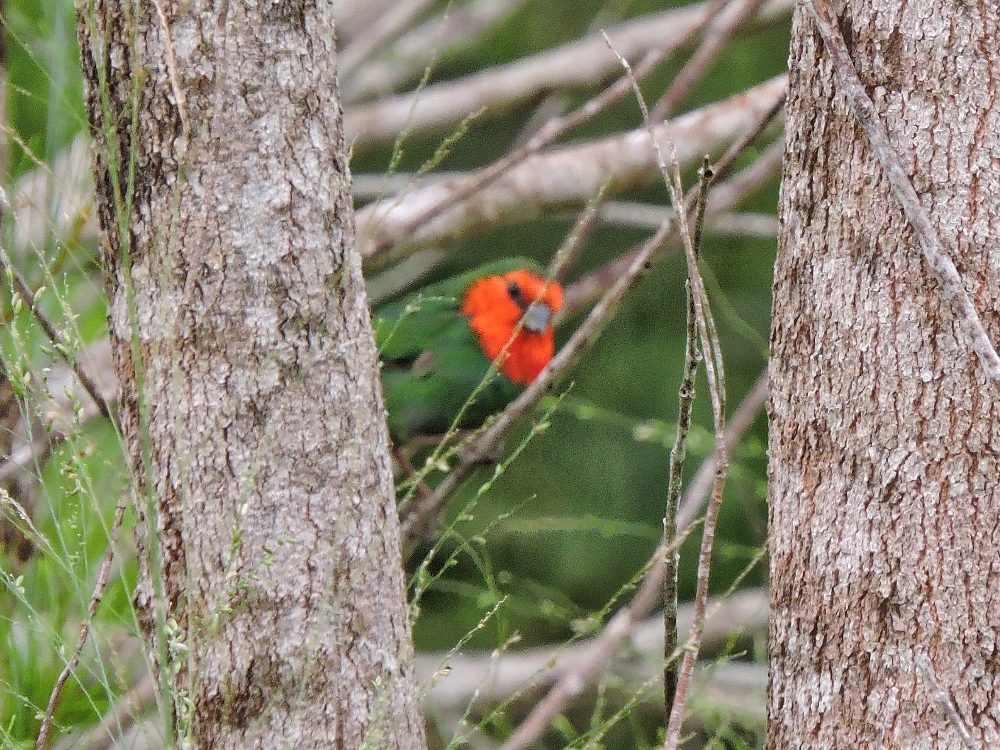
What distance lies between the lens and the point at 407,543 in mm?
2160

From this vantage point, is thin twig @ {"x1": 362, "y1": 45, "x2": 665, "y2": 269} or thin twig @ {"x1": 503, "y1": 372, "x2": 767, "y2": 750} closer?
thin twig @ {"x1": 503, "y1": 372, "x2": 767, "y2": 750}

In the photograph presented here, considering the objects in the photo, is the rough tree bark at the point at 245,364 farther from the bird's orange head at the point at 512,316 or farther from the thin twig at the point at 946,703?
the bird's orange head at the point at 512,316

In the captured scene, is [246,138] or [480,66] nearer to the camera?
[246,138]

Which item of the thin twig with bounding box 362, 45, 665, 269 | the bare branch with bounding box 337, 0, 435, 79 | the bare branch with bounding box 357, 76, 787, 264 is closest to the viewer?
the thin twig with bounding box 362, 45, 665, 269

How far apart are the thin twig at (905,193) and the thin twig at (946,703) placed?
25 centimetres

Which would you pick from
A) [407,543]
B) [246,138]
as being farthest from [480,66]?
[246,138]

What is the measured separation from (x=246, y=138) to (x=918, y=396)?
618 mm

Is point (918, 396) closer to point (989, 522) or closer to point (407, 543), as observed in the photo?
point (989, 522)

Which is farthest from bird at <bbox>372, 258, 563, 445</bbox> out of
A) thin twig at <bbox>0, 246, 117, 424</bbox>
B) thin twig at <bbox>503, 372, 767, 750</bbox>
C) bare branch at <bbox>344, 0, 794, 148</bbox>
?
thin twig at <bbox>0, 246, 117, 424</bbox>

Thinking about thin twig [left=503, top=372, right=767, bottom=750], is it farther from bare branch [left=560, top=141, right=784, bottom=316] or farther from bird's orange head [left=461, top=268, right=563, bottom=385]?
bird's orange head [left=461, top=268, right=563, bottom=385]

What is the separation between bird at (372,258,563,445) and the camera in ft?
9.62

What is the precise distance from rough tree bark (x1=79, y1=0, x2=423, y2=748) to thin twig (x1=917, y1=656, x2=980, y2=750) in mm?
453

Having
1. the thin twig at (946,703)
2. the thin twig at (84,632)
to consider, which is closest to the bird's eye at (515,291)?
the thin twig at (84,632)

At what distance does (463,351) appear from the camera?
9.77 ft
